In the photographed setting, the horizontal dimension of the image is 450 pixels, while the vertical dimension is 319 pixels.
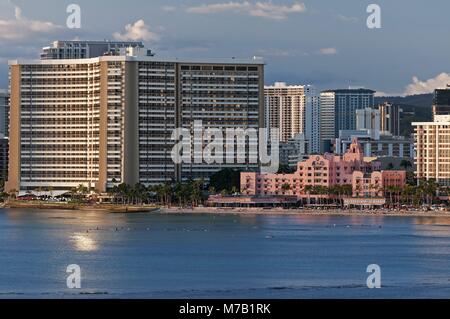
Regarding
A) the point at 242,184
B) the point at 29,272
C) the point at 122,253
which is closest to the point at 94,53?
the point at 242,184

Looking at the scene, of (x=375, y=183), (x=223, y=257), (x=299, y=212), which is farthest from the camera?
(x=375, y=183)

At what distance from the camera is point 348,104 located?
486 feet

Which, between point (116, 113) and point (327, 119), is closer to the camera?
point (116, 113)

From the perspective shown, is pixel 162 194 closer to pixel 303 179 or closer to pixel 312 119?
pixel 303 179

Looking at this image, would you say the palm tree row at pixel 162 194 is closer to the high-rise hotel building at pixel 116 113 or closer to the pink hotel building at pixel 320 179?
the high-rise hotel building at pixel 116 113

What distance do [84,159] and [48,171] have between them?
255 centimetres

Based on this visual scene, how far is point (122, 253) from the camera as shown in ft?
119

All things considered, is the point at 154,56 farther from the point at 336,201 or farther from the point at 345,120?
the point at 345,120

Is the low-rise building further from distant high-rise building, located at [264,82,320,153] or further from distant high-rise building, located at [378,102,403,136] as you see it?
distant high-rise building, located at [378,102,403,136]

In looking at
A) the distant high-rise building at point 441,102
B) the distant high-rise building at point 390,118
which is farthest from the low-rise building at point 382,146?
the distant high-rise building at point 390,118

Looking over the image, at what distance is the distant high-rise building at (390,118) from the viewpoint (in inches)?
5753

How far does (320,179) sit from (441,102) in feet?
87.8

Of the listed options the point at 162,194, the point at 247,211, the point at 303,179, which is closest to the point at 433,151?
the point at 303,179

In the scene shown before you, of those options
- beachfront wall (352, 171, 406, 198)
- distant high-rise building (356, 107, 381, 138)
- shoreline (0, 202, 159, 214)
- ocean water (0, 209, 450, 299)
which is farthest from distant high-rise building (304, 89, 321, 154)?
ocean water (0, 209, 450, 299)
